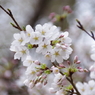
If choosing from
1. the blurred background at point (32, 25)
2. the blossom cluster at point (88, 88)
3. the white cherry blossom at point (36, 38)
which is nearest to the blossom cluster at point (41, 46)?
the white cherry blossom at point (36, 38)

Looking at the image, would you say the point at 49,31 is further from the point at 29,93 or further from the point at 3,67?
the point at 3,67

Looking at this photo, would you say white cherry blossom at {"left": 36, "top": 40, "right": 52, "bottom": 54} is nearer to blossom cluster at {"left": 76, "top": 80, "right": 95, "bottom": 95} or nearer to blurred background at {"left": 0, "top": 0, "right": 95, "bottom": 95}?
blossom cluster at {"left": 76, "top": 80, "right": 95, "bottom": 95}

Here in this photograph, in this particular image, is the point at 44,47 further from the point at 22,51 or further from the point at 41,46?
the point at 22,51

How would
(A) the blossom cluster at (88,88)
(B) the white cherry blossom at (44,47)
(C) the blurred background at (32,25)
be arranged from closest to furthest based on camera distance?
(B) the white cherry blossom at (44,47) → (A) the blossom cluster at (88,88) → (C) the blurred background at (32,25)

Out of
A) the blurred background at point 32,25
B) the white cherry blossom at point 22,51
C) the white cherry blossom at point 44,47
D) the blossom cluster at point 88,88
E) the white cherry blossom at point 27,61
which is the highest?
the blurred background at point 32,25

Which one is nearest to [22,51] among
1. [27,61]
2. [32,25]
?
[27,61]

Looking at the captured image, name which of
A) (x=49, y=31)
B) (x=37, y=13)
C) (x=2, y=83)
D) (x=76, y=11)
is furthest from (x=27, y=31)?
(x=37, y=13)

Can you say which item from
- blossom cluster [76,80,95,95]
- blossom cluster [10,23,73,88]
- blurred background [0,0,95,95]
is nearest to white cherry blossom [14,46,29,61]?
blossom cluster [10,23,73,88]

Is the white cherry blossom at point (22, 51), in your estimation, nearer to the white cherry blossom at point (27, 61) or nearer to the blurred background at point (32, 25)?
the white cherry blossom at point (27, 61)
